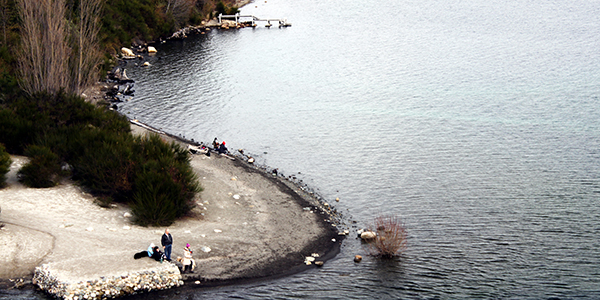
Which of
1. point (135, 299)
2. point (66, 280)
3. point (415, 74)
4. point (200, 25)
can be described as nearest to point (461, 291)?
point (135, 299)

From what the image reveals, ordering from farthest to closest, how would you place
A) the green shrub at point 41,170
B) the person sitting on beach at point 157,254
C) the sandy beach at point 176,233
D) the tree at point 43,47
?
1. the tree at point 43,47
2. the green shrub at point 41,170
3. the person sitting on beach at point 157,254
4. the sandy beach at point 176,233

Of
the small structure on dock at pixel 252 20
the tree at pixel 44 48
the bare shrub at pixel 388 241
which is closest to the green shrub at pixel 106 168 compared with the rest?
the tree at pixel 44 48

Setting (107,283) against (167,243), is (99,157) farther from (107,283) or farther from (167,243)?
(107,283)

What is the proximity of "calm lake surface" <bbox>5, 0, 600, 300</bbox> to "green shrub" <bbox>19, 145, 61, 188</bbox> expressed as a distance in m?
11.4

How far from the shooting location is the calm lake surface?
26.9m

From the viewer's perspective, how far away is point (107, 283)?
2212 centimetres

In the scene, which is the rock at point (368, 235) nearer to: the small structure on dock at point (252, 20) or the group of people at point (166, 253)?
the group of people at point (166, 253)

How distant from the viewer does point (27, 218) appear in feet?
87.0

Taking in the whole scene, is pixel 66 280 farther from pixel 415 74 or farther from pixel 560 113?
pixel 415 74

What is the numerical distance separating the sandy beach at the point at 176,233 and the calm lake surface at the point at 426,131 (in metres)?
1.63

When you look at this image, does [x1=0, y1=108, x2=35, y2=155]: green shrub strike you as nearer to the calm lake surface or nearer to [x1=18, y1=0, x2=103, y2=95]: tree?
[x1=18, y1=0, x2=103, y2=95]: tree

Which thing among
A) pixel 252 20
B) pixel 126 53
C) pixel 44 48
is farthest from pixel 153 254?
pixel 252 20

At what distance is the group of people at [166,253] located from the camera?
24094 mm

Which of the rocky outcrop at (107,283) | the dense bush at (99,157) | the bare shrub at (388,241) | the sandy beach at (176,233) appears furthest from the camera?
the dense bush at (99,157)
